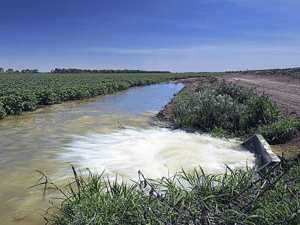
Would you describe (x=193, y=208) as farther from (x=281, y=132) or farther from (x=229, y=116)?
(x=229, y=116)

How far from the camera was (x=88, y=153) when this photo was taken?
245 inches

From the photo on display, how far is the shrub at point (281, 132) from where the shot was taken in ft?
19.6

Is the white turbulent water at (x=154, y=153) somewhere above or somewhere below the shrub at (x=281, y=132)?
below

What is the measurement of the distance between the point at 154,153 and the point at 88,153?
1987mm

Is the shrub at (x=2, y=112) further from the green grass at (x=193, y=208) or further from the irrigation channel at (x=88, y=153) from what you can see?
the green grass at (x=193, y=208)

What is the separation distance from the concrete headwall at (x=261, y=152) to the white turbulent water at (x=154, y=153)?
0.20 meters

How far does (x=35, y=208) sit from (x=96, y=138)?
4.11 metres

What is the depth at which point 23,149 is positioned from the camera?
253 inches

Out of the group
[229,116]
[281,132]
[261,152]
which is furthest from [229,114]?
[261,152]

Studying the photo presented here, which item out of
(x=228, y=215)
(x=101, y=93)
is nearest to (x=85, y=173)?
(x=228, y=215)

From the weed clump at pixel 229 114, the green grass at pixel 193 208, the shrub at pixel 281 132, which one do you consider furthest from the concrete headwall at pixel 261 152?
the green grass at pixel 193 208

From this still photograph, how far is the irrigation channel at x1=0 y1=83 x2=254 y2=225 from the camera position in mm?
4133

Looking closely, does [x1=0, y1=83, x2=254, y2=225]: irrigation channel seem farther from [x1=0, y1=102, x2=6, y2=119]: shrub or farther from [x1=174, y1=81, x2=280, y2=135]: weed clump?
[x1=174, y1=81, x2=280, y2=135]: weed clump

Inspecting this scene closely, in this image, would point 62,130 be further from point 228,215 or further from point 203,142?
point 228,215
